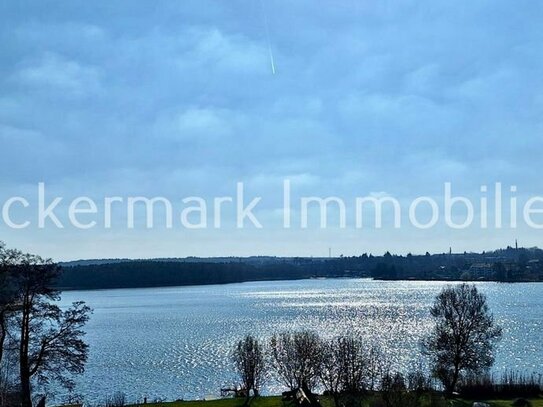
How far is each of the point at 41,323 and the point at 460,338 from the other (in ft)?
82.3

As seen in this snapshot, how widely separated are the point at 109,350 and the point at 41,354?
38970 mm

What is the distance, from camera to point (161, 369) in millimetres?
55219

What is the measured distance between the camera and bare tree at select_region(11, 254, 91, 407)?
1173 inches

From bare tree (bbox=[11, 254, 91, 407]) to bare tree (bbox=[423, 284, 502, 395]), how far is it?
22090mm

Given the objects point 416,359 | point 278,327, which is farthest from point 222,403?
point 278,327

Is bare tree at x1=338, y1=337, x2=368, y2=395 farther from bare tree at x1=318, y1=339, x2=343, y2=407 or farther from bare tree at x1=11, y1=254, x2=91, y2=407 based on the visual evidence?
bare tree at x1=11, y1=254, x2=91, y2=407

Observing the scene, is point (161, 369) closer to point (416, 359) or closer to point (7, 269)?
point (416, 359)

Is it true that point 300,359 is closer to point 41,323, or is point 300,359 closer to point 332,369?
point 332,369

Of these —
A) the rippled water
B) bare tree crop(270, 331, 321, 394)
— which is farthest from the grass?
the rippled water

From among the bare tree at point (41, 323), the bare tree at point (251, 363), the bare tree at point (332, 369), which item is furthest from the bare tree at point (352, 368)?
the bare tree at point (41, 323)

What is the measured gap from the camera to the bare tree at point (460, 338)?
3797 cm

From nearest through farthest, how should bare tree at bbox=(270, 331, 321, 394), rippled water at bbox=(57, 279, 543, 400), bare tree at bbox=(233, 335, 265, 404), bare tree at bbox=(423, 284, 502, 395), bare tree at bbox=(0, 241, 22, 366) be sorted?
1. bare tree at bbox=(0, 241, 22, 366)
2. bare tree at bbox=(270, 331, 321, 394)
3. bare tree at bbox=(423, 284, 502, 395)
4. bare tree at bbox=(233, 335, 265, 404)
5. rippled water at bbox=(57, 279, 543, 400)

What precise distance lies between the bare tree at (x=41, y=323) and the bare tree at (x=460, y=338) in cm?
2209

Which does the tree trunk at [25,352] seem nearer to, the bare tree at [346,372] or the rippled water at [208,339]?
the rippled water at [208,339]
